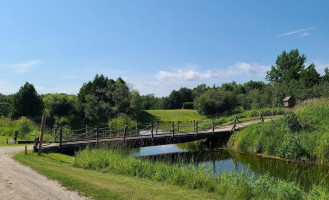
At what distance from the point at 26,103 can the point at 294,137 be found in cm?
4209

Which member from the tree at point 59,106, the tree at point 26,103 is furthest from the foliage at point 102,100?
the tree at point 26,103

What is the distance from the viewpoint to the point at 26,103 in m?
43.9

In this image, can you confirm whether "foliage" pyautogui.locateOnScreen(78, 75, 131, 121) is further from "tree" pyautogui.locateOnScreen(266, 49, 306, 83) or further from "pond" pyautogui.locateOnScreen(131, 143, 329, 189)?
"tree" pyautogui.locateOnScreen(266, 49, 306, 83)

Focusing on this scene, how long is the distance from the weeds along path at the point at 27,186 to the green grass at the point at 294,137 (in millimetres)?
14342

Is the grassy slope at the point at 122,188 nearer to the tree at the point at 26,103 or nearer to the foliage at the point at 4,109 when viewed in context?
the tree at the point at 26,103

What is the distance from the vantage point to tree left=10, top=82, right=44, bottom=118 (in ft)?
143

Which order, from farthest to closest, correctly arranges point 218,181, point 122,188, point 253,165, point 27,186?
point 253,165 → point 218,181 → point 27,186 → point 122,188

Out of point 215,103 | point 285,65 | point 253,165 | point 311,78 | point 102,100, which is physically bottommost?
point 253,165

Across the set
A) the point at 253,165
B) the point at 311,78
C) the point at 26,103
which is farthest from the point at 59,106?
the point at 311,78

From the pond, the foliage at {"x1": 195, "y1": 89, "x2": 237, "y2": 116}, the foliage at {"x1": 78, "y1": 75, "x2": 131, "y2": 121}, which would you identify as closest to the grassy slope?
the pond

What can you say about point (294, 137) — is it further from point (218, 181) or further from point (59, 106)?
point (59, 106)

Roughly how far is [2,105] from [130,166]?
70344 mm

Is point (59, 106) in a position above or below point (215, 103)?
above

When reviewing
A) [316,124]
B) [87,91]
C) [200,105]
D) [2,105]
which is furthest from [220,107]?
[2,105]
